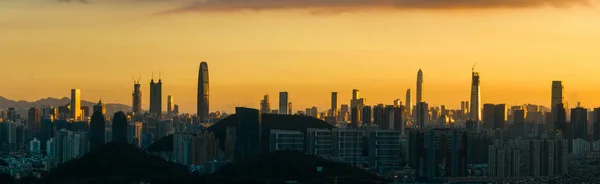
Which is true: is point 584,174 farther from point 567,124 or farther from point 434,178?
point 567,124

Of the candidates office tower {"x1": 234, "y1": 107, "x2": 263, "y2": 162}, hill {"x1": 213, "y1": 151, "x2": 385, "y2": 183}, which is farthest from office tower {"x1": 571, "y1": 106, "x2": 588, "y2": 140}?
hill {"x1": 213, "y1": 151, "x2": 385, "y2": 183}

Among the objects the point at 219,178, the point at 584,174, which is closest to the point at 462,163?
the point at 584,174

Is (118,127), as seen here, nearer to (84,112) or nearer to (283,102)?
(283,102)

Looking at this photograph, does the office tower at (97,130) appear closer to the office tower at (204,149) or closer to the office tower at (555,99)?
the office tower at (204,149)

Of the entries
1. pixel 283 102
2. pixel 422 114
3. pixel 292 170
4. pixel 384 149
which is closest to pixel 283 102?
pixel 283 102

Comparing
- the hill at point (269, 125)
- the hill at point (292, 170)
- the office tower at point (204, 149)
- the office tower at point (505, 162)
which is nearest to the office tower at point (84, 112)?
the hill at point (269, 125)
